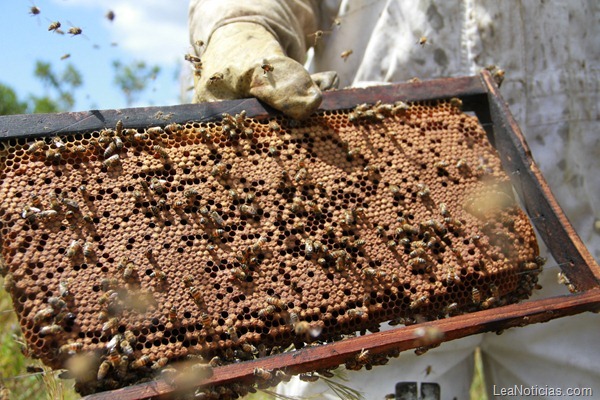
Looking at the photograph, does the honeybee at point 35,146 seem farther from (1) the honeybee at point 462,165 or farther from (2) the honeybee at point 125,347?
(1) the honeybee at point 462,165

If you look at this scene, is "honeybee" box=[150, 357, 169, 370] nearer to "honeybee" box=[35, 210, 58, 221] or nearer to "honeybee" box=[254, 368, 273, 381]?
"honeybee" box=[254, 368, 273, 381]

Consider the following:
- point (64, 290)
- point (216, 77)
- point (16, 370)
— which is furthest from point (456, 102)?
point (16, 370)

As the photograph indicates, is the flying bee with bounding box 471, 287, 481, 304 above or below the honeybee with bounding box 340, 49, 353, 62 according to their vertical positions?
below

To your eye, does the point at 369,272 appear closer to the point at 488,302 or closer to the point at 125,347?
the point at 488,302

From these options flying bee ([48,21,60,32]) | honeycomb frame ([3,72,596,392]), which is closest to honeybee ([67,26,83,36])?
flying bee ([48,21,60,32])

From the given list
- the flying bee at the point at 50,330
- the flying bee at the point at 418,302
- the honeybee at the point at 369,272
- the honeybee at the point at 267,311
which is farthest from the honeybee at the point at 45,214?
the flying bee at the point at 418,302

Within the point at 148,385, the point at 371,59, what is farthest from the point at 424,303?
the point at 371,59
